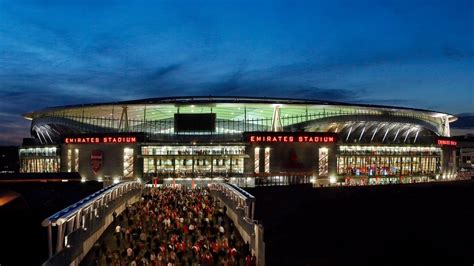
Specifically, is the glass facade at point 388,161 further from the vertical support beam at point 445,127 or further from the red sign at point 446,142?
the vertical support beam at point 445,127

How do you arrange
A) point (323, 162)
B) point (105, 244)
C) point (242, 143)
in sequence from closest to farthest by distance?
point (105, 244), point (242, 143), point (323, 162)

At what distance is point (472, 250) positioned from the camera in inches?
1550

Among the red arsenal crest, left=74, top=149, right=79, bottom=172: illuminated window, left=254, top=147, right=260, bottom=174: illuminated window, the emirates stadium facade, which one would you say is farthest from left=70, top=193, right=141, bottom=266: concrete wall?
left=74, top=149, right=79, bottom=172: illuminated window

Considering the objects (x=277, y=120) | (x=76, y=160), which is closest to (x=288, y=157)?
(x=277, y=120)

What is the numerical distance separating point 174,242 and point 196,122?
55.5m

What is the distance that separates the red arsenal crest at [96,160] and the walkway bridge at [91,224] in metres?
35.4

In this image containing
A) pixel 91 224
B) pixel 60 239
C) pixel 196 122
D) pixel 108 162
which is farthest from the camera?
pixel 196 122

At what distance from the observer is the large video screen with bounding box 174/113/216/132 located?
75688 mm

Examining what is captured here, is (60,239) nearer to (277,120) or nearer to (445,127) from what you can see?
(277,120)

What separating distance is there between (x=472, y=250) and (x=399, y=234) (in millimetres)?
5501

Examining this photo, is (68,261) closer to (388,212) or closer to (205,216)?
(205,216)

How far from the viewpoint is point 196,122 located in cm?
7588

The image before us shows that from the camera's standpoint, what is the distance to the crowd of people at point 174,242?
18578 mm

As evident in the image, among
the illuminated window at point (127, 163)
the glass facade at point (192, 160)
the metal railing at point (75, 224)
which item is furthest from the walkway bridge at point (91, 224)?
the glass facade at point (192, 160)
